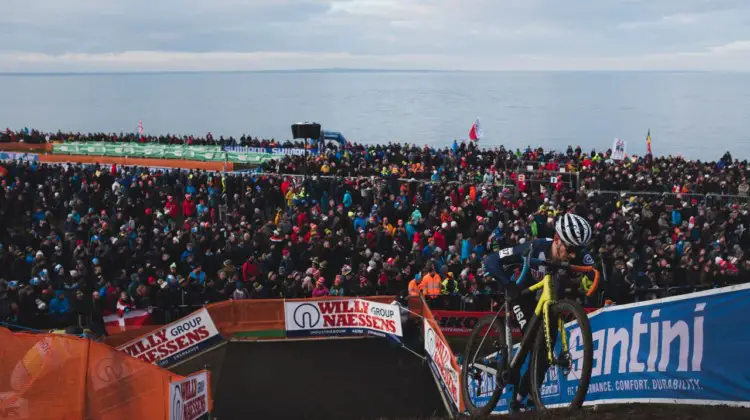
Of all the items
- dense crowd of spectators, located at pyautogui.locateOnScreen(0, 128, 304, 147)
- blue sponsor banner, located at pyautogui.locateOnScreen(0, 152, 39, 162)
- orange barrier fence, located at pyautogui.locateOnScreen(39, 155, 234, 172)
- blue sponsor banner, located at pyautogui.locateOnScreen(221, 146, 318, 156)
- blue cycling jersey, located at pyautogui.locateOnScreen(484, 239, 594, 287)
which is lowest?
orange barrier fence, located at pyautogui.locateOnScreen(39, 155, 234, 172)

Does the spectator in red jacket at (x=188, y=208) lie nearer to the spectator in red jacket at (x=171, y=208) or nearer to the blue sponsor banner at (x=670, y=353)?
the spectator in red jacket at (x=171, y=208)

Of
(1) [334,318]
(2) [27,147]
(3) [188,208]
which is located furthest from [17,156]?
(1) [334,318]

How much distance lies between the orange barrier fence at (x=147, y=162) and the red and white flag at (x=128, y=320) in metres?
22.1

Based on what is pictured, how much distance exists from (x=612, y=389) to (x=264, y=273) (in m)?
11.5

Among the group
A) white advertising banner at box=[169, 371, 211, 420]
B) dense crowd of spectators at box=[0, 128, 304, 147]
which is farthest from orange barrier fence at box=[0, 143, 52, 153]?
white advertising banner at box=[169, 371, 211, 420]

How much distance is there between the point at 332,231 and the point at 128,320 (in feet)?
21.7

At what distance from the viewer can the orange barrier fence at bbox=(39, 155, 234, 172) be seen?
3833cm

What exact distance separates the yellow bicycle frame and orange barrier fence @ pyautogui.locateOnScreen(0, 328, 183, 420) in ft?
15.3

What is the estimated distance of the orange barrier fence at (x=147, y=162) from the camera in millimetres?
38331

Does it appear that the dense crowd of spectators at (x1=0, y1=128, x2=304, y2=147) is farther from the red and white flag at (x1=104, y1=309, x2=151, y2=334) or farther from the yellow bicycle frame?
the yellow bicycle frame

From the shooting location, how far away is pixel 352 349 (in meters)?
14.8

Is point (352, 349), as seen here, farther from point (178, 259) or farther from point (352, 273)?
point (178, 259)

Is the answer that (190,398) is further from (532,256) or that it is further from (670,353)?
(670,353)

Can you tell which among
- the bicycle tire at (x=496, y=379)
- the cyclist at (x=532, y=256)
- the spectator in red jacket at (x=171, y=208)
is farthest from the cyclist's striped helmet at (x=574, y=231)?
the spectator in red jacket at (x=171, y=208)
